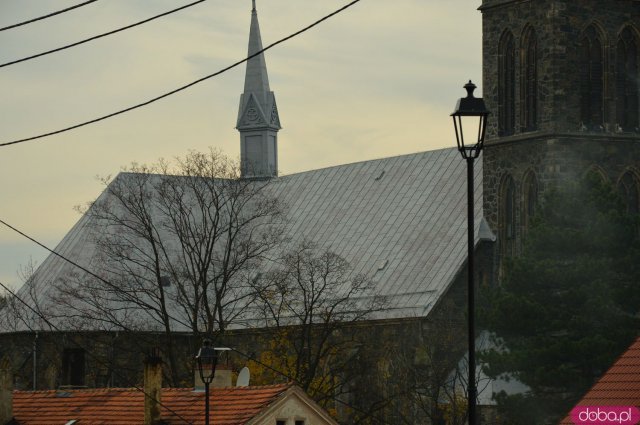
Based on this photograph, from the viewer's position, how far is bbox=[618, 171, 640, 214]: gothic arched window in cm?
6094

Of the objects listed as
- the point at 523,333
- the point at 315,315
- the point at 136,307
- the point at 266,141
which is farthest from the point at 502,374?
the point at 266,141

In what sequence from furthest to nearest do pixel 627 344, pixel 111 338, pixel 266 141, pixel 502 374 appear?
pixel 266 141 → pixel 111 338 → pixel 502 374 → pixel 627 344

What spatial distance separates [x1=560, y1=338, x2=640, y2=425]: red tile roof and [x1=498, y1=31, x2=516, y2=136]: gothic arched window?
3075 cm

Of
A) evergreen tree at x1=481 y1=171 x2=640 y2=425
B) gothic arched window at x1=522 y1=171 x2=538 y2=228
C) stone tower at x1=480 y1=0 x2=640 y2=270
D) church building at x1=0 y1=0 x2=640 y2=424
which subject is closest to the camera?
evergreen tree at x1=481 y1=171 x2=640 y2=425

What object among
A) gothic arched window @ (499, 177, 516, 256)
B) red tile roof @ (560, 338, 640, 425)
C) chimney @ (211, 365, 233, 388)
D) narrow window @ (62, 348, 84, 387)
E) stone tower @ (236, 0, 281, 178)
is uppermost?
stone tower @ (236, 0, 281, 178)

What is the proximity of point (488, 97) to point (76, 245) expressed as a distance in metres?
17.6

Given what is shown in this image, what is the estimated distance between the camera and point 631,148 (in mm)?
61031

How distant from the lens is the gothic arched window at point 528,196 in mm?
61062

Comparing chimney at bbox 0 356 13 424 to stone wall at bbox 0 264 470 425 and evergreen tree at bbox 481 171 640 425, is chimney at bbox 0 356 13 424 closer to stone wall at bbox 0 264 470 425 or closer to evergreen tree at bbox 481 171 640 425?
evergreen tree at bbox 481 171 640 425

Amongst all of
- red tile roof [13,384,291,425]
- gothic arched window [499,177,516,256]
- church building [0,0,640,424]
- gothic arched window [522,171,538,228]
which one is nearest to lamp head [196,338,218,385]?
red tile roof [13,384,291,425]

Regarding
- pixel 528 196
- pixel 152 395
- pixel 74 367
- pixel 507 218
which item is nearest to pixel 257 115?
pixel 507 218

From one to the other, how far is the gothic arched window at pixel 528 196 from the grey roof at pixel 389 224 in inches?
65.7

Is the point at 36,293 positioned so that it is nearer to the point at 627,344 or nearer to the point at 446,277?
the point at 446,277

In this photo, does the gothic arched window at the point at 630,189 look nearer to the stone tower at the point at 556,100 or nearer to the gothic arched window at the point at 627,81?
the stone tower at the point at 556,100
